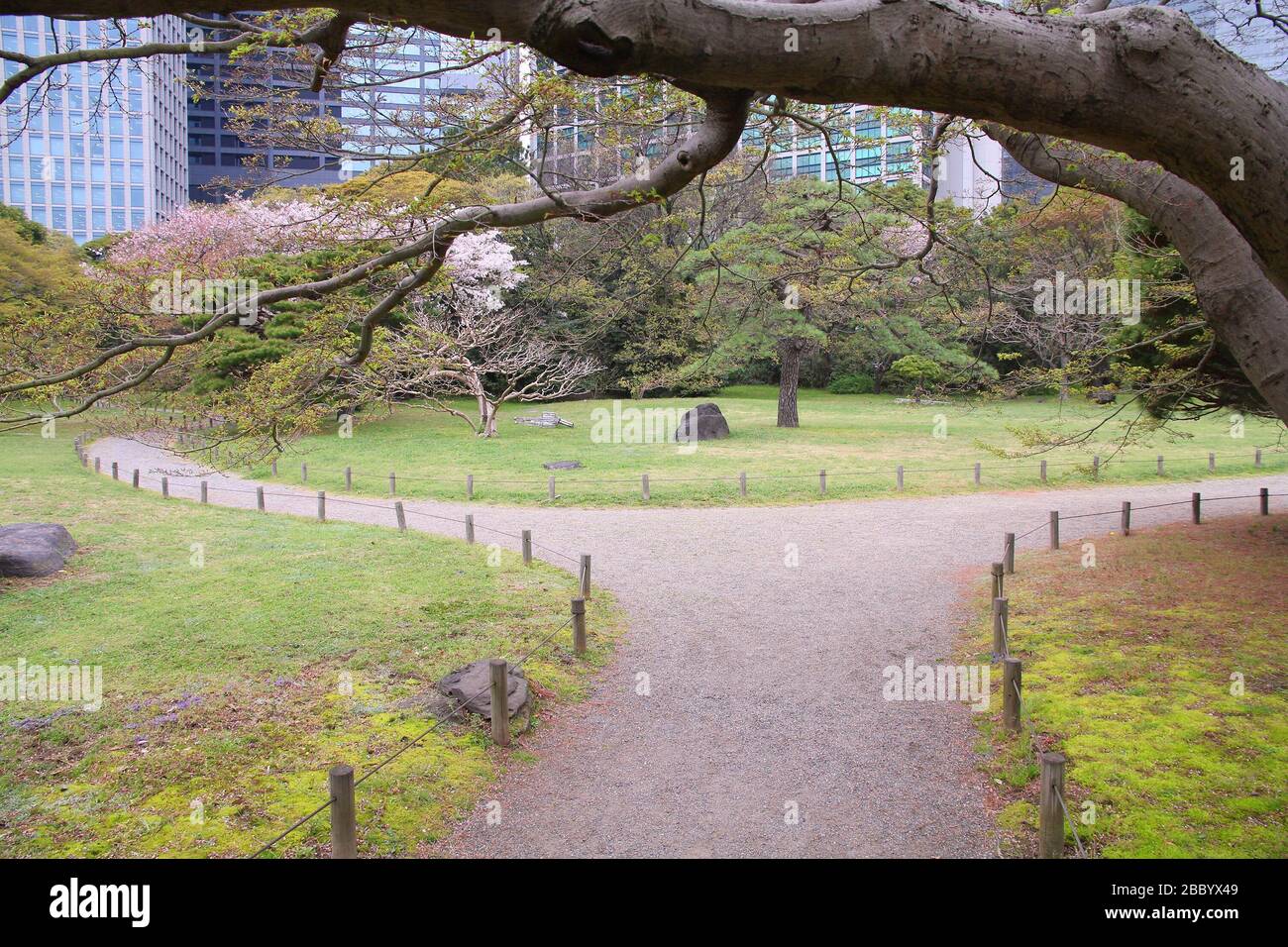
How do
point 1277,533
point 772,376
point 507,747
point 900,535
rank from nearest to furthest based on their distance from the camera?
point 507,747 < point 1277,533 < point 900,535 < point 772,376

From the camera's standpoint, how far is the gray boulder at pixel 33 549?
10.8m

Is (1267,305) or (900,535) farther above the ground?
(1267,305)

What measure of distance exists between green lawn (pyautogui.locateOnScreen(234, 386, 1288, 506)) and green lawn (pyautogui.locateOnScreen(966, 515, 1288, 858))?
3184 mm

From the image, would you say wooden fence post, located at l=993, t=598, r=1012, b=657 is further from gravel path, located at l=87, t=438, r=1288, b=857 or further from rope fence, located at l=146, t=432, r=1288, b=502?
rope fence, located at l=146, t=432, r=1288, b=502

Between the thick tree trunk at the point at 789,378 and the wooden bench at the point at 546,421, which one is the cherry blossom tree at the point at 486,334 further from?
the thick tree trunk at the point at 789,378

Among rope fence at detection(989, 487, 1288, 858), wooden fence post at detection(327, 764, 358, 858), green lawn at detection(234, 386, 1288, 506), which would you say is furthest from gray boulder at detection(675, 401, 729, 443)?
wooden fence post at detection(327, 764, 358, 858)

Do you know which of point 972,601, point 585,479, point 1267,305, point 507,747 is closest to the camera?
point 1267,305

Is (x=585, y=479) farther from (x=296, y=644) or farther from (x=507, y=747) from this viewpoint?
(x=507, y=747)

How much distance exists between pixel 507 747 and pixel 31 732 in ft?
12.3

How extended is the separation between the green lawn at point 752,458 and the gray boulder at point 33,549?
3385 millimetres

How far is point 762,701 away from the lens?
7422mm

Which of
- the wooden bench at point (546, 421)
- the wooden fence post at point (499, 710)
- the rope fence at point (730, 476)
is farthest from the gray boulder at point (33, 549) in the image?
the wooden bench at point (546, 421)

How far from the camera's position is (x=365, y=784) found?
561 centimetres

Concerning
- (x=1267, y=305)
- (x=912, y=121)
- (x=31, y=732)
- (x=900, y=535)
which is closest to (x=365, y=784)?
(x=31, y=732)
